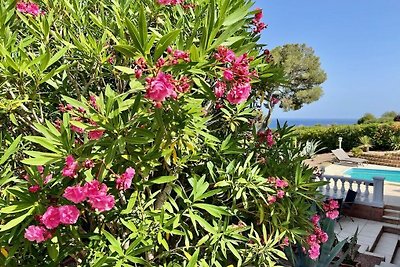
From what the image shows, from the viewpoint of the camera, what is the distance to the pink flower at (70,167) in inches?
55.3

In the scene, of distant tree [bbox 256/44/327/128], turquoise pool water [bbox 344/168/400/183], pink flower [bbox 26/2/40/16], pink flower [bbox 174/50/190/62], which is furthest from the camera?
distant tree [bbox 256/44/327/128]

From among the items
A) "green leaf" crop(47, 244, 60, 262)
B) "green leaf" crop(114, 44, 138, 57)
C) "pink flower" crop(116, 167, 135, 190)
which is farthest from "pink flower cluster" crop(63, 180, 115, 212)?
"green leaf" crop(114, 44, 138, 57)

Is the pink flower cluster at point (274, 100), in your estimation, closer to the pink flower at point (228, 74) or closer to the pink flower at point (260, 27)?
the pink flower at point (260, 27)

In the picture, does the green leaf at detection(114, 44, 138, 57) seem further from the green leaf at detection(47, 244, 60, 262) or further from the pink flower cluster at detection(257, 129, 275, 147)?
the pink flower cluster at detection(257, 129, 275, 147)

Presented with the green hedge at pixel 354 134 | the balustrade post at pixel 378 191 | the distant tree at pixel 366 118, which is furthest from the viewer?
the distant tree at pixel 366 118

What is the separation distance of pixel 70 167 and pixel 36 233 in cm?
40

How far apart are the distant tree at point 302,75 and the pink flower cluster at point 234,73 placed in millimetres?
17631

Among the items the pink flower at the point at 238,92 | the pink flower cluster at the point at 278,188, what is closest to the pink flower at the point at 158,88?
the pink flower at the point at 238,92

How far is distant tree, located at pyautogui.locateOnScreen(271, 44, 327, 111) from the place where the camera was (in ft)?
61.1

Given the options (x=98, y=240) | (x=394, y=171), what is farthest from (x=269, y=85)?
(x=394, y=171)

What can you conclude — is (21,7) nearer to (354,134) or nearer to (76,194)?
(76,194)

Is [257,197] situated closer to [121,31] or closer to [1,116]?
[121,31]

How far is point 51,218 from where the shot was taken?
145 centimetres

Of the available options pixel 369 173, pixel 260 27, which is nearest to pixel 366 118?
pixel 369 173
